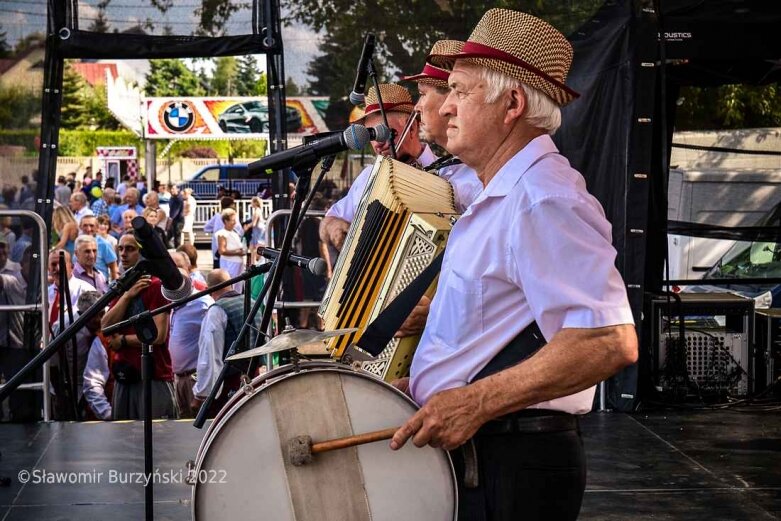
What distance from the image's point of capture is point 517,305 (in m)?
2.39

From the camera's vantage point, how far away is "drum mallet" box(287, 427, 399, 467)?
247 centimetres

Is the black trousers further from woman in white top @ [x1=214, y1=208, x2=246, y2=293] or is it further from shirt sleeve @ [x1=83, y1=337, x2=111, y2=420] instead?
woman in white top @ [x1=214, y1=208, x2=246, y2=293]

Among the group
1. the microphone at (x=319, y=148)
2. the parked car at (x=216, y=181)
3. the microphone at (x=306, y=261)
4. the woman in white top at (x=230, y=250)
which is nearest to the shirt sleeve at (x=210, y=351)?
the microphone at (x=306, y=261)

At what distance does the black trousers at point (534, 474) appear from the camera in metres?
2.44

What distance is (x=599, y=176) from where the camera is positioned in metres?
7.25

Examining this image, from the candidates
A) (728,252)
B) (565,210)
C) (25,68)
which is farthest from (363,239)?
(728,252)

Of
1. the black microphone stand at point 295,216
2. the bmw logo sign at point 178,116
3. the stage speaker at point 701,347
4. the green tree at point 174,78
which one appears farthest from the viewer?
the green tree at point 174,78

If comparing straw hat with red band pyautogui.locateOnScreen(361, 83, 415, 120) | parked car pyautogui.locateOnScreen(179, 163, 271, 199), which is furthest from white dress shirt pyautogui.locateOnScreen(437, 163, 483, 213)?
parked car pyautogui.locateOnScreen(179, 163, 271, 199)

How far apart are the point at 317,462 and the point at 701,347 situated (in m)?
5.70

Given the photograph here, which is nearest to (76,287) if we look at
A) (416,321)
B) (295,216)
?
(295,216)

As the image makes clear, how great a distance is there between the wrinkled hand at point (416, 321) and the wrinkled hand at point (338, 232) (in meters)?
2.45

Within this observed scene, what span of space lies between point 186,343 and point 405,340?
4711 millimetres

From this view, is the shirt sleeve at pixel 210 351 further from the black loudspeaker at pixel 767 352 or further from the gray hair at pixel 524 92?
the gray hair at pixel 524 92

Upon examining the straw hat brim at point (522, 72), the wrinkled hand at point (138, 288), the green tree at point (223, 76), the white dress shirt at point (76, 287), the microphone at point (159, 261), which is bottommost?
the white dress shirt at point (76, 287)
